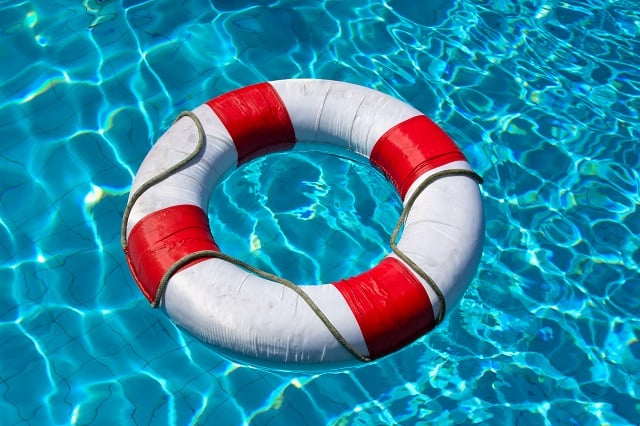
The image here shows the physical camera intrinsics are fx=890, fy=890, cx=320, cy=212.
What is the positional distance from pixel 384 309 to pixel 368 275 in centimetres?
17

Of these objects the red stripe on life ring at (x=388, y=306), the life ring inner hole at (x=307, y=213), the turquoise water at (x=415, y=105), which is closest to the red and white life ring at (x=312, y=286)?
the red stripe on life ring at (x=388, y=306)

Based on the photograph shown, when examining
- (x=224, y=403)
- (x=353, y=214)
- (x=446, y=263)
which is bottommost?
(x=224, y=403)

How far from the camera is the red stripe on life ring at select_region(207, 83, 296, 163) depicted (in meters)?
3.95

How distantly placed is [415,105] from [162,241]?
179cm

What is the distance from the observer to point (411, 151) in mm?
3850

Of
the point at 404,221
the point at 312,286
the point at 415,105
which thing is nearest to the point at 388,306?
the point at 312,286

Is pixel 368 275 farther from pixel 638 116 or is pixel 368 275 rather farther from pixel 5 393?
pixel 638 116

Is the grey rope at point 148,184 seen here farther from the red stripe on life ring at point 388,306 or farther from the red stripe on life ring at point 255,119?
the red stripe on life ring at point 388,306

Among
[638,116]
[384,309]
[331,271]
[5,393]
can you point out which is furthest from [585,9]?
[5,393]

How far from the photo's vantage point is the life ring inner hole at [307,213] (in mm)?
4043

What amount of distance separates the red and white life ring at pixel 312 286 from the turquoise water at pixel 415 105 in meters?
0.34

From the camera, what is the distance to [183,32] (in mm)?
4945

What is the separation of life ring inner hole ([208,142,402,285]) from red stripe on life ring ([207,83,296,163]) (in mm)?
129

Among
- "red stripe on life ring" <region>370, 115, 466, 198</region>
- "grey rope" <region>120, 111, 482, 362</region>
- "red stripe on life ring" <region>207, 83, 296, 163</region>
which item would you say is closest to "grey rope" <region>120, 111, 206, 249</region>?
"grey rope" <region>120, 111, 482, 362</region>
